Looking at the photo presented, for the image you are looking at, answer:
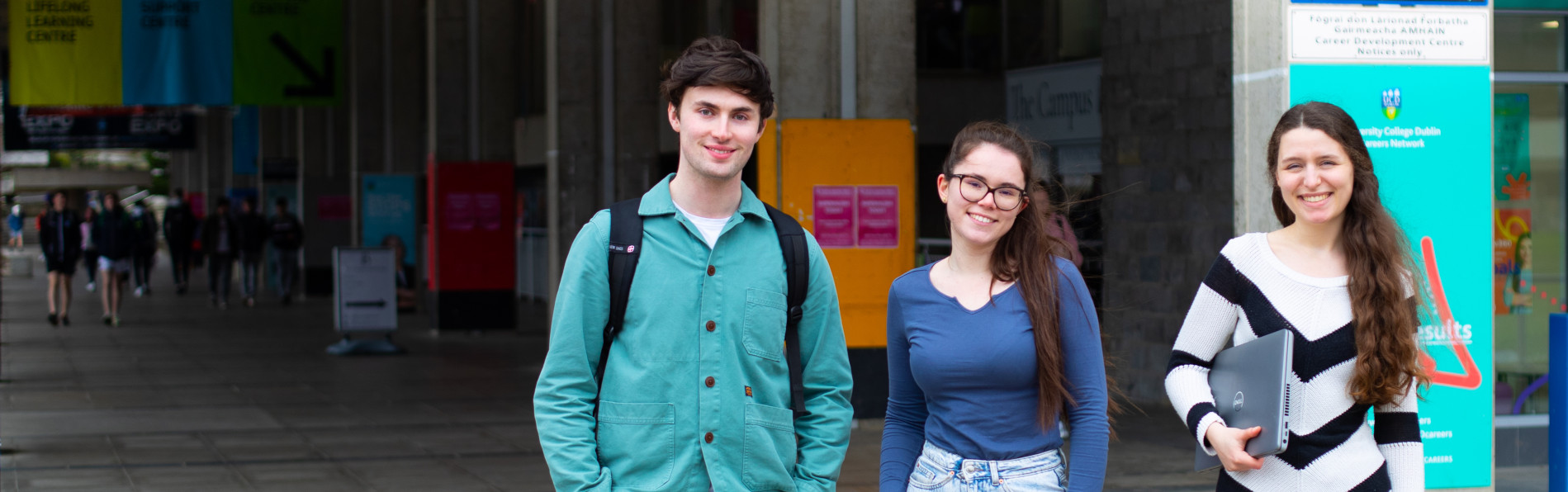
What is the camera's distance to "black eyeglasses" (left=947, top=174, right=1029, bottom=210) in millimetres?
2959

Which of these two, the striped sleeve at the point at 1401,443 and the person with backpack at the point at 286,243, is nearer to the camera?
Result: the striped sleeve at the point at 1401,443

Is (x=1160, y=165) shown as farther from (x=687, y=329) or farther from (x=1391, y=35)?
(x=687, y=329)

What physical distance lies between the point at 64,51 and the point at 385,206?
5.27 meters

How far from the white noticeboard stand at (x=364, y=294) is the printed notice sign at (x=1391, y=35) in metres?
11.7

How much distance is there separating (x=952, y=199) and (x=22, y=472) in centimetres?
698

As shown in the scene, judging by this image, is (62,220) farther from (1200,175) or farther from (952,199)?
(952,199)

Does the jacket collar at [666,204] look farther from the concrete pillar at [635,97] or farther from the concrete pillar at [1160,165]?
the concrete pillar at [635,97]

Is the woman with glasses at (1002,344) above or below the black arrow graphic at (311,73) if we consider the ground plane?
below

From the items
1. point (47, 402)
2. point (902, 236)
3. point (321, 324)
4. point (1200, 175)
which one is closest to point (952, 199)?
point (902, 236)

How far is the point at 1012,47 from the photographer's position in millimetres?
19328

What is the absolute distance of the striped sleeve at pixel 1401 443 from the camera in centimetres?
306

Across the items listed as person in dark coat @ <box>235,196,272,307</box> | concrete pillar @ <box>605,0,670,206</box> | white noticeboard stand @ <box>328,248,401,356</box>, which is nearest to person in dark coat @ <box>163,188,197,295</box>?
person in dark coat @ <box>235,196,272,307</box>

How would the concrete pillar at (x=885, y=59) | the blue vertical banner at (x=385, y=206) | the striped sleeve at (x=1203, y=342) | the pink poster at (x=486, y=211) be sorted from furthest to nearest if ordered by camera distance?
1. the blue vertical banner at (x=385, y=206)
2. the pink poster at (x=486, y=211)
3. the concrete pillar at (x=885, y=59)
4. the striped sleeve at (x=1203, y=342)

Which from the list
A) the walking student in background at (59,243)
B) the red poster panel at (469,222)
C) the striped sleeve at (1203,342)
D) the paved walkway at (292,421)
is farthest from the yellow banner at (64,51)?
the striped sleeve at (1203,342)
